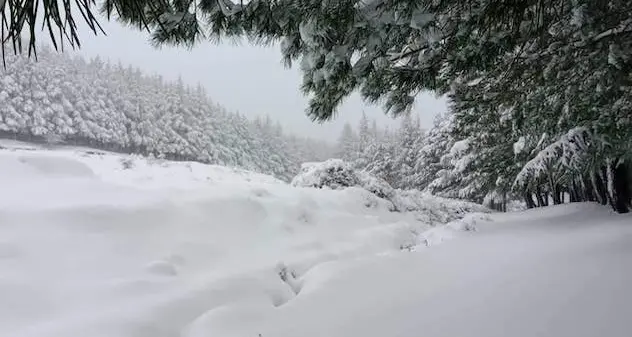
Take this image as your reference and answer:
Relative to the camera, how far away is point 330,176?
1553 centimetres

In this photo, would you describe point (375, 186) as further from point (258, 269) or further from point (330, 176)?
point (258, 269)

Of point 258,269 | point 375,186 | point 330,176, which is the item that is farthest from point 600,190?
point 258,269

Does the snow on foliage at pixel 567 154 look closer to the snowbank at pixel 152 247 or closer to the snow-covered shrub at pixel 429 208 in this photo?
the snowbank at pixel 152 247

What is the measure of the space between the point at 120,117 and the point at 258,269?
4727 centimetres

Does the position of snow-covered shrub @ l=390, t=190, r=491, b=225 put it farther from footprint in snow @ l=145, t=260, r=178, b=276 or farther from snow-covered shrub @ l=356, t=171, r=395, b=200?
footprint in snow @ l=145, t=260, r=178, b=276

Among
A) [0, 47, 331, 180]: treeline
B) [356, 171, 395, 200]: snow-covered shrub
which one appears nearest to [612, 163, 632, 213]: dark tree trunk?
[356, 171, 395, 200]: snow-covered shrub

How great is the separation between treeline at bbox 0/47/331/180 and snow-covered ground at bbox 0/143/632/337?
1234 inches

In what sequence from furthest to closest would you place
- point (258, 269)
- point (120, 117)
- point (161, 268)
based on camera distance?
point (120, 117), point (258, 269), point (161, 268)

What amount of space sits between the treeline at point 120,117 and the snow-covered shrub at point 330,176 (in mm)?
25127

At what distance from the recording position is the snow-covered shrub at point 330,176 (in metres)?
15.4

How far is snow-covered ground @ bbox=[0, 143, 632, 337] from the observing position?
13.1ft

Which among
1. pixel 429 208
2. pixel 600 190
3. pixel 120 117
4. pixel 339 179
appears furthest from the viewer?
pixel 120 117

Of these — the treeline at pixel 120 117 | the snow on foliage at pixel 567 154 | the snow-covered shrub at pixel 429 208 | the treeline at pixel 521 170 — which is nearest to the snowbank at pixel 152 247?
the treeline at pixel 521 170

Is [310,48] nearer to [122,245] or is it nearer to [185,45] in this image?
[185,45]
